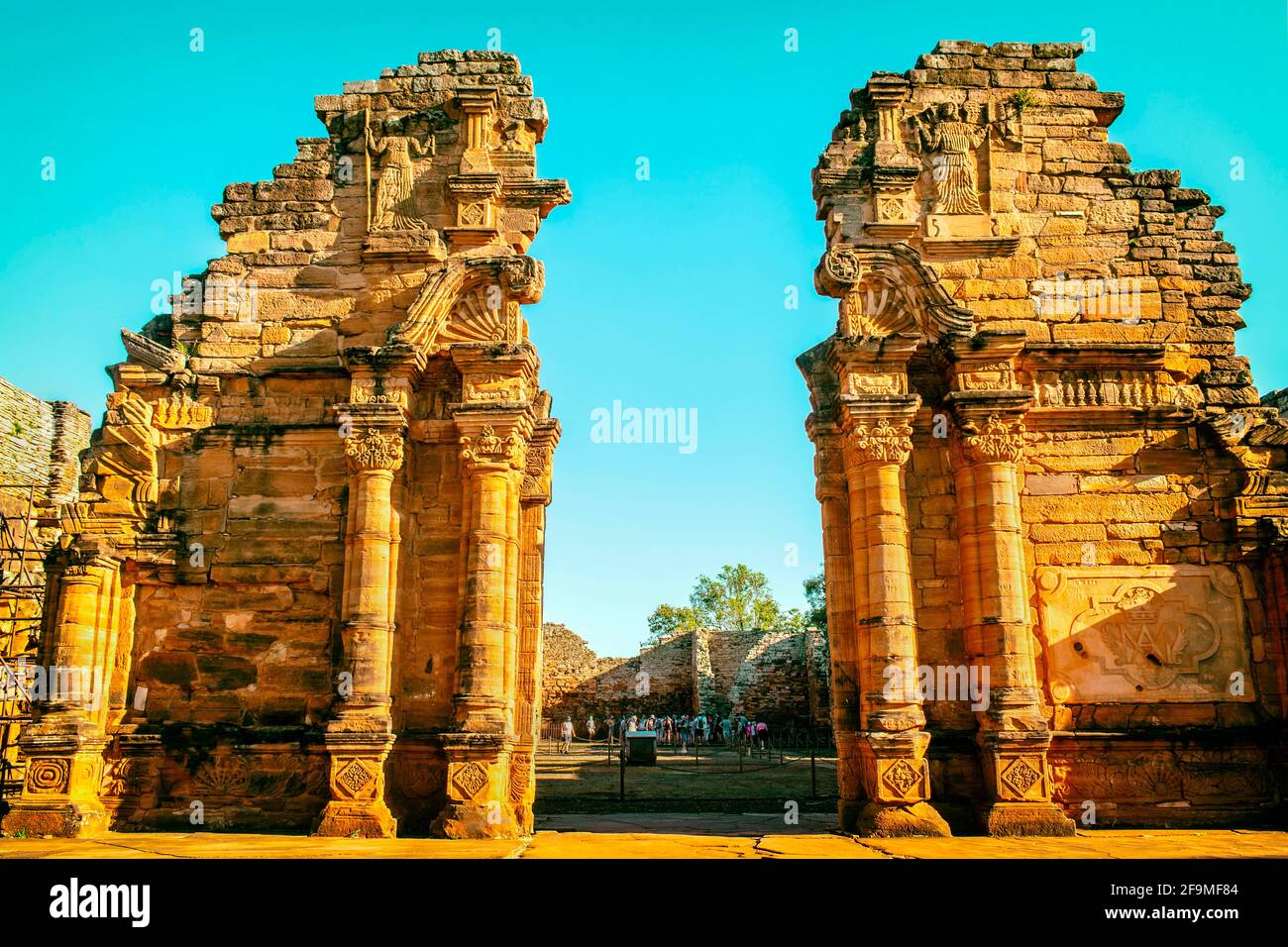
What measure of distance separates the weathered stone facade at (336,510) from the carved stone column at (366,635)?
0.9 inches

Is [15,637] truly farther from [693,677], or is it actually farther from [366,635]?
[693,677]

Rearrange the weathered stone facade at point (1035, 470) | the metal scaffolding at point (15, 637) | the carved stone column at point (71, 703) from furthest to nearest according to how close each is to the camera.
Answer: the metal scaffolding at point (15, 637)
the weathered stone facade at point (1035, 470)
the carved stone column at point (71, 703)

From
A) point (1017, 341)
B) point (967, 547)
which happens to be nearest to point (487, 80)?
point (1017, 341)

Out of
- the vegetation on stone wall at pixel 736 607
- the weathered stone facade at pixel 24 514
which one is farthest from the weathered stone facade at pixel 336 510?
the vegetation on stone wall at pixel 736 607

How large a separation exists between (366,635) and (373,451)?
5.95 feet

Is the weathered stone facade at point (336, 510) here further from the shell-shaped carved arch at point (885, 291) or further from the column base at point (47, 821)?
the shell-shaped carved arch at point (885, 291)

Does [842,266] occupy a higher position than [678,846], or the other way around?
[842,266]

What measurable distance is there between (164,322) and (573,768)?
12.7 m

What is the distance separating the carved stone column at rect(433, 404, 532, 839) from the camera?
9102mm

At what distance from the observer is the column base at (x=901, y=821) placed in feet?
29.5

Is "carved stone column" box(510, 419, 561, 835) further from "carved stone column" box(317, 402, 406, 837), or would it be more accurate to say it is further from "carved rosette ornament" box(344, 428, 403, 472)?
"carved rosette ornament" box(344, 428, 403, 472)

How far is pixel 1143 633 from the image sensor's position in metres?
10.2

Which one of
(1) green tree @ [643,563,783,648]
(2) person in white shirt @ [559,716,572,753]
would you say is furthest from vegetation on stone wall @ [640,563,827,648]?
(2) person in white shirt @ [559,716,572,753]

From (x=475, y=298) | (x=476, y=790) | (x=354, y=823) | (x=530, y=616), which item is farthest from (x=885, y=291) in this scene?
(x=354, y=823)
